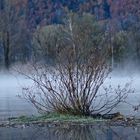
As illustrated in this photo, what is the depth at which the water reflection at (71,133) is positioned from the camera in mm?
11891

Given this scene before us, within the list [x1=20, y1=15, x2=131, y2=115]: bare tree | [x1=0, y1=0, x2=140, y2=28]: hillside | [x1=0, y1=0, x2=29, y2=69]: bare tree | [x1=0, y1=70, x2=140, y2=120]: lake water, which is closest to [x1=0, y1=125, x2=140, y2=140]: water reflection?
[x1=20, y1=15, x2=131, y2=115]: bare tree

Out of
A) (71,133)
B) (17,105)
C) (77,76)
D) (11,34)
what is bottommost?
(71,133)

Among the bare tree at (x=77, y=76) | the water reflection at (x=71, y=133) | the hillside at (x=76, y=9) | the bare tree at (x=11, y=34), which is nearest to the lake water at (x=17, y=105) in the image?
the bare tree at (x=77, y=76)

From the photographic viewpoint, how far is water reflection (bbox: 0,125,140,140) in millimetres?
11891

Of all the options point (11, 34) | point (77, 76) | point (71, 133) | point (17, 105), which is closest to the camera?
point (71, 133)

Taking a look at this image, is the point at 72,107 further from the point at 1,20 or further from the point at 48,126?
the point at 1,20

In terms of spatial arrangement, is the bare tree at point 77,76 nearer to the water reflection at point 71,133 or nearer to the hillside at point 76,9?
the water reflection at point 71,133

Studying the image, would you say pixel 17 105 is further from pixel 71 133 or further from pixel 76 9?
pixel 76 9

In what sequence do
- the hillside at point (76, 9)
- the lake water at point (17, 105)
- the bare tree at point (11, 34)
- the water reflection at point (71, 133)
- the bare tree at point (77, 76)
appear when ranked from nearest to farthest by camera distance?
the water reflection at point (71, 133) < the bare tree at point (77, 76) < the lake water at point (17, 105) < the bare tree at point (11, 34) < the hillside at point (76, 9)

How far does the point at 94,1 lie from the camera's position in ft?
348

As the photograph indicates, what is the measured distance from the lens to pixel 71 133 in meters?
12.5

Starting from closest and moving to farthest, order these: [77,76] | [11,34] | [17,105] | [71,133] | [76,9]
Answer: [71,133] → [77,76] → [17,105] → [11,34] → [76,9]

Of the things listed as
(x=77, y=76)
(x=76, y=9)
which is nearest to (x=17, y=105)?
(x=77, y=76)

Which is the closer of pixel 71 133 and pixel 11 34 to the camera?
pixel 71 133
